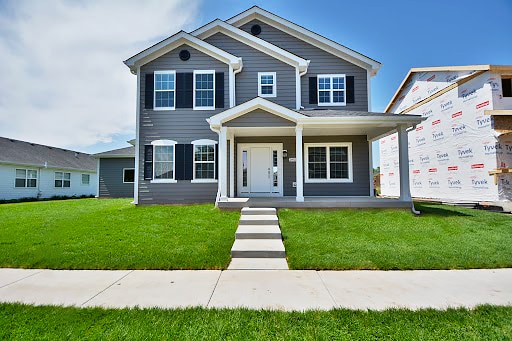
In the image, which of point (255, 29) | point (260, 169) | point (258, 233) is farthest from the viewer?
point (255, 29)

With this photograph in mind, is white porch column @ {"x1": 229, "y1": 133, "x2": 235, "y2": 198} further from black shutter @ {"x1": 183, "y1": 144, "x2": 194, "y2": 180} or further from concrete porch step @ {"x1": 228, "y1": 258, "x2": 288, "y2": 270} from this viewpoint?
concrete porch step @ {"x1": 228, "y1": 258, "x2": 288, "y2": 270}

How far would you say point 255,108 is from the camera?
29.2ft

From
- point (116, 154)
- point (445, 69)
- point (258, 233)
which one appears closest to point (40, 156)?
point (116, 154)

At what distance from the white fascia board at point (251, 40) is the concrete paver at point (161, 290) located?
9.48 meters

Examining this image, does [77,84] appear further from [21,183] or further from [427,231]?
[427,231]

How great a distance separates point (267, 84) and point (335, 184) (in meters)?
5.19

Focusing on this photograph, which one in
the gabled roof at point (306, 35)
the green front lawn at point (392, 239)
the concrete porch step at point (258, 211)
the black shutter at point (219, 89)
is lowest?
the green front lawn at point (392, 239)

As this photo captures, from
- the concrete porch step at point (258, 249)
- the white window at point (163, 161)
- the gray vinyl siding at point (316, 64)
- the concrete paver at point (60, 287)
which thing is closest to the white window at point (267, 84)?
the gray vinyl siding at point (316, 64)

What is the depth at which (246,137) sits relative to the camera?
11219mm

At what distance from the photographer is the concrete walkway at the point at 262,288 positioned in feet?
10.7

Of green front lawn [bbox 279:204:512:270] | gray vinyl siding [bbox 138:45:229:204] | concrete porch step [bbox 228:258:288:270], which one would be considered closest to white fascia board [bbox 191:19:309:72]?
gray vinyl siding [bbox 138:45:229:204]

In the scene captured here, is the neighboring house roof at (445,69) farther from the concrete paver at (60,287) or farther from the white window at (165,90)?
the concrete paver at (60,287)

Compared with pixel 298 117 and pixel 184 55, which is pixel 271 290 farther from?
pixel 184 55

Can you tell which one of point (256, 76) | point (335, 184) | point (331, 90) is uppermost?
point (256, 76)
